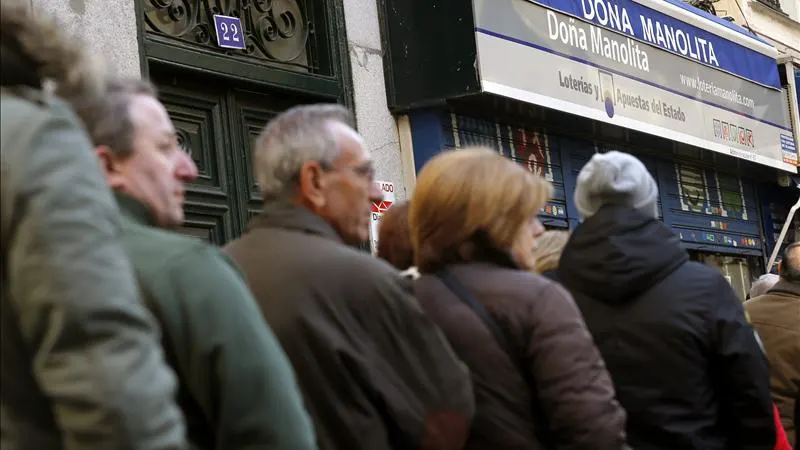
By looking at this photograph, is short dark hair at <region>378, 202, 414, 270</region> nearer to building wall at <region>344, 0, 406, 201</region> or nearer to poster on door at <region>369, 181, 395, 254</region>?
poster on door at <region>369, 181, 395, 254</region>

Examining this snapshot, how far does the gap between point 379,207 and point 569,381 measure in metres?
4.95

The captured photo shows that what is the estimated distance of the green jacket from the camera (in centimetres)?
229

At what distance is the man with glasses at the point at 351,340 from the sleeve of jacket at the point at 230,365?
64cm

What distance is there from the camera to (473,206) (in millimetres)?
3549

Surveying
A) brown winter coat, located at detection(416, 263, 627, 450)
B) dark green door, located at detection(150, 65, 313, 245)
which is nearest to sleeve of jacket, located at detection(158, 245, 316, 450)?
brown winter coat, located at detection(416, 263, 627, 450)

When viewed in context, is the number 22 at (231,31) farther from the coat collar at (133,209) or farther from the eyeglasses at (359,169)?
the coat collar at (133,209)

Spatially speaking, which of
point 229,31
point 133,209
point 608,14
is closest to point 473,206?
point 133,209

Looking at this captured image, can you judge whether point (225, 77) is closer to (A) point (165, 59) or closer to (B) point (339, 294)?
(A) point (165, 59)

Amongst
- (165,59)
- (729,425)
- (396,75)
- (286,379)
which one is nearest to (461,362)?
(286,379)

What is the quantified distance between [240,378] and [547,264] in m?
2.59

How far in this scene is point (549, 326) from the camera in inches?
134

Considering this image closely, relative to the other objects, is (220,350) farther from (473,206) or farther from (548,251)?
(548,251)

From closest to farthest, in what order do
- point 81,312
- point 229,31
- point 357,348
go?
1. point 81,312
2. point 357,348
3. point 229,31

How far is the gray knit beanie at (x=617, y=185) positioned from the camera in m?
4.27
